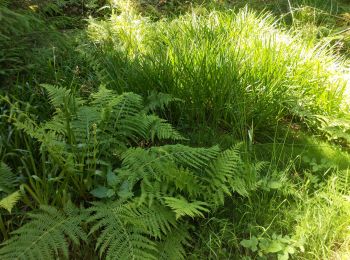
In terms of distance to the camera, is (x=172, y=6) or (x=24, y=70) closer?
(x=24, y=70)

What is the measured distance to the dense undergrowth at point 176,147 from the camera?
77.5 inches

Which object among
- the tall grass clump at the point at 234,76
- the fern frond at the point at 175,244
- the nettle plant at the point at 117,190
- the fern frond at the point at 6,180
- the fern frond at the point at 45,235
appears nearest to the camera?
the fern frond at the point at 45,235

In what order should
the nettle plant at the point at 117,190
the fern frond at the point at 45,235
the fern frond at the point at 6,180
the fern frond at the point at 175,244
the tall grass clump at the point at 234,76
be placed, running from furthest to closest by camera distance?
the tall grass clump at the point at 234,76 < the fern frond at the point at 6,180 < the fern frond at the point at 175,244 < the nettle plant at the point at 117,190 < the fern frond at the point at 45,235

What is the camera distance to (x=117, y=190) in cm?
207

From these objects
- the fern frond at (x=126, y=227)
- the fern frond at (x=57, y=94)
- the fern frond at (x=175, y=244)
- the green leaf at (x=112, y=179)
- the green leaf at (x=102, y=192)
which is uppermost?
the fern frond at (x=57, y=94)

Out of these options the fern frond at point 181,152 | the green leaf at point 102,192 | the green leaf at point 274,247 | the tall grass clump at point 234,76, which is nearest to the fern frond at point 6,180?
the green leaf at point 102,192

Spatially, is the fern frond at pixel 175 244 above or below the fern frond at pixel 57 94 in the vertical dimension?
below

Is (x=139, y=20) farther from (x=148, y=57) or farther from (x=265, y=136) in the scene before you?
(x=265, y=136)

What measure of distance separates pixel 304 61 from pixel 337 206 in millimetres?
1760

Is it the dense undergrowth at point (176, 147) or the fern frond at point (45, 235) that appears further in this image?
the dense undergrowth at point (176, 147)

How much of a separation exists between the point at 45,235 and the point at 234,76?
1900 millimetres

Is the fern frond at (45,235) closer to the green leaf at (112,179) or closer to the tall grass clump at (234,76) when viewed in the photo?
the green leaf at (112,179)

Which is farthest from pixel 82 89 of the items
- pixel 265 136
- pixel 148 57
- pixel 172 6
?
pixel 172 6

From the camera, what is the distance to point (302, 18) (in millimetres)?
4578
